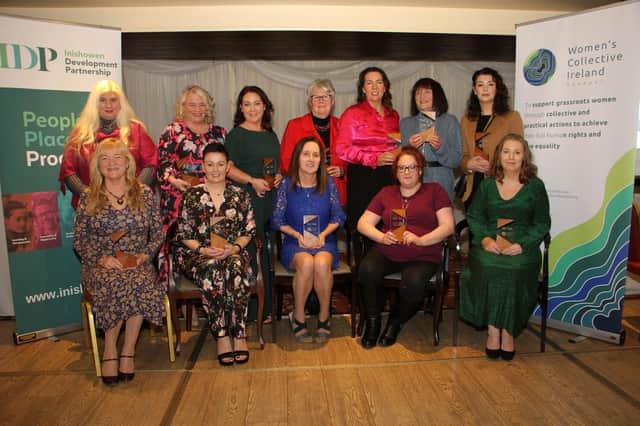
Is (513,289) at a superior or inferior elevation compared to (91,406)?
→ superior

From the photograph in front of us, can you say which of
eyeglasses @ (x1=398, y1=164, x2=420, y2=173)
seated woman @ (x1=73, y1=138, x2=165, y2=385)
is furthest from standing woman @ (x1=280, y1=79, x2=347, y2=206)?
seated woman @ (x1=73, y1=138, x2=165, y2=385)

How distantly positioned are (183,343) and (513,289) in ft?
7.68

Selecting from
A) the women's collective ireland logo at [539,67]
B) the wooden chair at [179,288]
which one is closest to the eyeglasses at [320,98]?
the wooden chair at [179,288]

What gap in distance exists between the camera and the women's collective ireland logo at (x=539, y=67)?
364cm

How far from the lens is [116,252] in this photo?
3.09 metres

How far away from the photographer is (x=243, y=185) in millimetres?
3748

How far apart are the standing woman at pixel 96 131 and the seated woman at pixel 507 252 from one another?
2.49 metres

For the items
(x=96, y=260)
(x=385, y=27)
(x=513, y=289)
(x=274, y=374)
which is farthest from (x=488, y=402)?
(x=385, y=27)

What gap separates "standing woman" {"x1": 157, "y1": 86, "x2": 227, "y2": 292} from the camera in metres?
3.58

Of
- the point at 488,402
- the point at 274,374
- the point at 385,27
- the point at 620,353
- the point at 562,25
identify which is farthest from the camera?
the point at 385,27

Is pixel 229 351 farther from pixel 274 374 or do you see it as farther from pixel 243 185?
pixel 243 185

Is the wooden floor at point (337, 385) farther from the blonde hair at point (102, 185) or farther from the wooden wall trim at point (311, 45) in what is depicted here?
the wooden wall trim at point (311, 45)

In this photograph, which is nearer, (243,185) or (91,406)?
(91,406)

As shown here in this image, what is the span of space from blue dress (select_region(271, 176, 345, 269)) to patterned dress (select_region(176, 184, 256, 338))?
0.92ft
